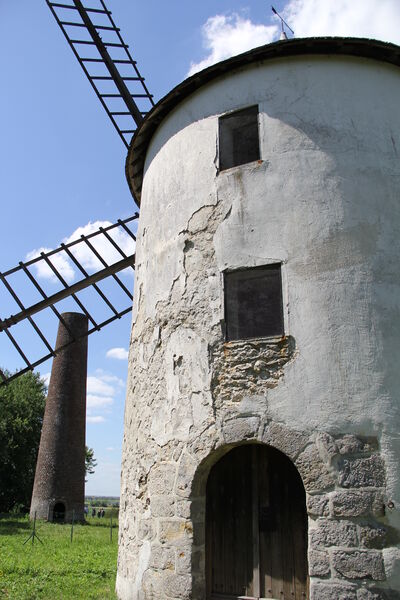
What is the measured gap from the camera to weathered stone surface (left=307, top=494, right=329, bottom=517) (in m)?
5.00

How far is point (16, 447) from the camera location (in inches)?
1203

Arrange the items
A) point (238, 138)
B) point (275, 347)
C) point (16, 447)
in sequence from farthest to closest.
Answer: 1. point (16, 447)
2. point (238, 138)
3. point (275, 347)

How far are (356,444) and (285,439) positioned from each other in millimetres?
686

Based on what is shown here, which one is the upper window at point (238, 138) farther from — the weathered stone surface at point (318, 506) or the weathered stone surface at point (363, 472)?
the weathered stone surface at point (318, 506)

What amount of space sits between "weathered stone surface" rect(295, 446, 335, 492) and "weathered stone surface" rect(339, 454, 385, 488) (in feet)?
0.43

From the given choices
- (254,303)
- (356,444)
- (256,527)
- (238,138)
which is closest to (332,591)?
Answer: (256,527)

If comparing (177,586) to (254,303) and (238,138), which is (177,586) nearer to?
(254,303)

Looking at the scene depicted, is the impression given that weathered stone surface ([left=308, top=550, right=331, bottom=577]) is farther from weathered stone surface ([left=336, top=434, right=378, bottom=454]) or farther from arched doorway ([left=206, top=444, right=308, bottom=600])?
weathered stone surface ([left=336, top=434, right=378, bottom=454])

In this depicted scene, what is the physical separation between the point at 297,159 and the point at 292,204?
0.60m

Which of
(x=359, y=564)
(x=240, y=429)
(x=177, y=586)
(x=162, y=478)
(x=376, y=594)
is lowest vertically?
(x=177, y=586)

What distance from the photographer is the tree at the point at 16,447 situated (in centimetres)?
3053

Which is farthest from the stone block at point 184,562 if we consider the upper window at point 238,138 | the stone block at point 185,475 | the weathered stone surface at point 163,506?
the upper window at point 238,138

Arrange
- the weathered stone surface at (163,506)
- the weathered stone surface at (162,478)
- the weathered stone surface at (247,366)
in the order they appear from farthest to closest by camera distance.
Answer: the weathered stone surface at (162,478) → the weathered stone surface at (163,506) → the weathered stone surface at (247,366)

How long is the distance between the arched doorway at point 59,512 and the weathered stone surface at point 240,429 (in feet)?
59.3
